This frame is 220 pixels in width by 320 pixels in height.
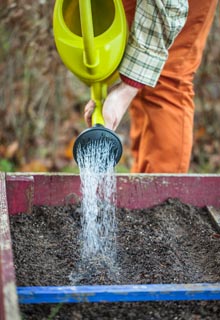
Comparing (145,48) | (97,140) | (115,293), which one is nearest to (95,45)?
(145,48)

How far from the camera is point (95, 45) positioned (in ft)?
7.73

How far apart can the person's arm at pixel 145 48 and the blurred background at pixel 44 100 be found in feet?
4.51

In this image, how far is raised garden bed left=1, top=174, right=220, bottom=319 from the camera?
1.71 metres

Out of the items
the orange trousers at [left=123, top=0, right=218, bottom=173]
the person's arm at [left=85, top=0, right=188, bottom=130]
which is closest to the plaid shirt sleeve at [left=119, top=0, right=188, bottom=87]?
the person's arm at [left=85, top=0, right=188, bottom=130]

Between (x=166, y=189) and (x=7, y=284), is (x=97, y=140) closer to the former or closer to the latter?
(x=166, y=189)

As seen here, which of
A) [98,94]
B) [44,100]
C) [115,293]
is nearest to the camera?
[115,293]

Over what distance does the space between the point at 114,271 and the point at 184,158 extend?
98cm

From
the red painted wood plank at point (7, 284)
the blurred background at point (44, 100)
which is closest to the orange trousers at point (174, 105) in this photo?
the blurred background at point (44, 100)

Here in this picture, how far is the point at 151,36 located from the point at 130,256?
0.70 meters

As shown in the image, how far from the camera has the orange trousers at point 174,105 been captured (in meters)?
2.77

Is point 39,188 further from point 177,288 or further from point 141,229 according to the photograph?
point 177,288

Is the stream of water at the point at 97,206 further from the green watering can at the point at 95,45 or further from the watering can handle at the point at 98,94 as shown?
the watering can handle at the point at 98,94

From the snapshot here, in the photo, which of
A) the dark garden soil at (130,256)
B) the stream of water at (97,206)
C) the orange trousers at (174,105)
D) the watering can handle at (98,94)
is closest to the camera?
the dark garden soil at (130,256)

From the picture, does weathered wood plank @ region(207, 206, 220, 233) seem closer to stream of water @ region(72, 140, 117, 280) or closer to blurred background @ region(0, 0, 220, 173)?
stream of water @ region(72, 140, 117, 280)
